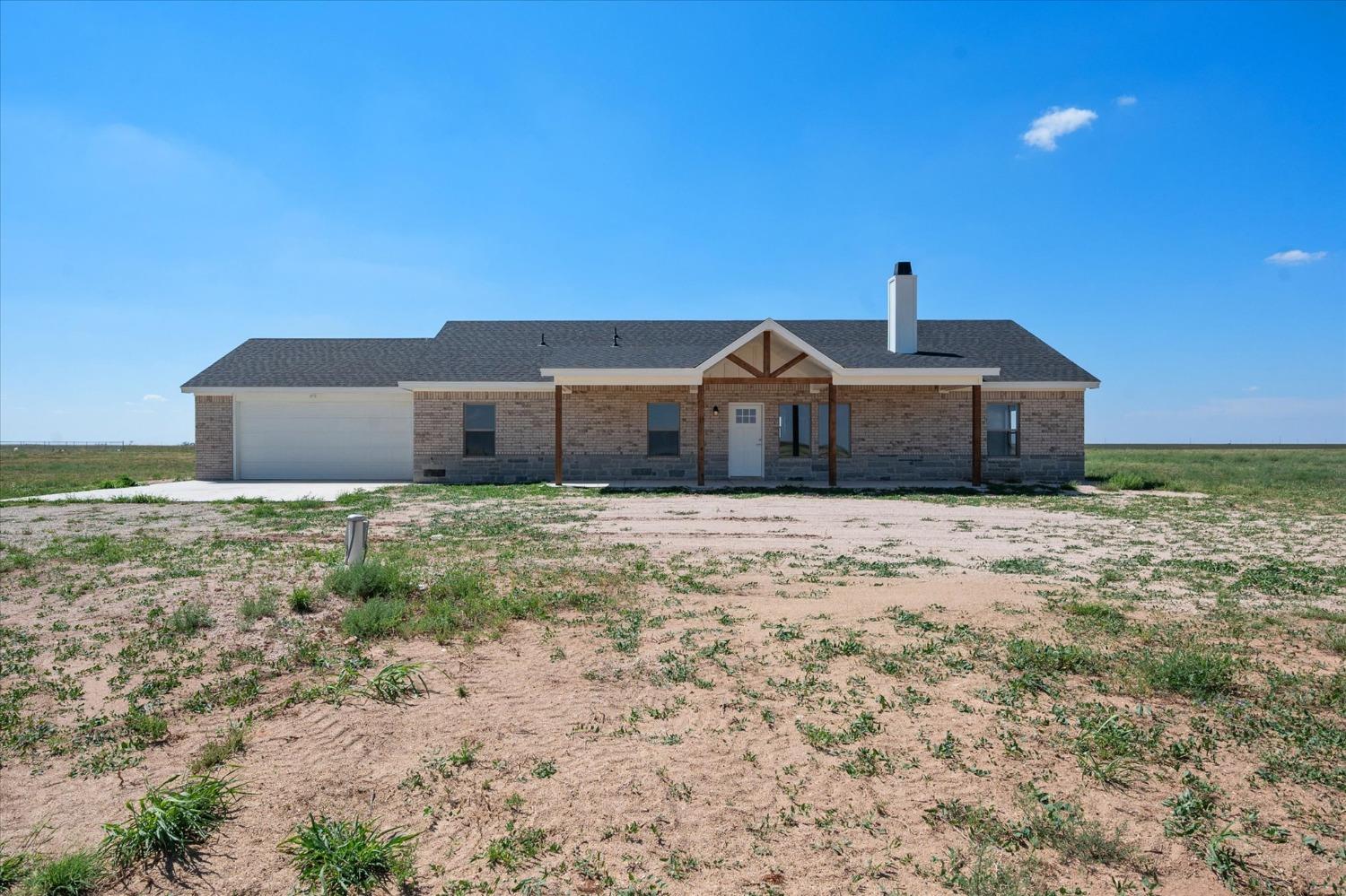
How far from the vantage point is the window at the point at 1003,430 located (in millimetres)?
21750

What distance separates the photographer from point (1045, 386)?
2130 centimetres

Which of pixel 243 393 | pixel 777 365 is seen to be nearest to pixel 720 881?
pixel 777 365

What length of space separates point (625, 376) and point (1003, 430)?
458 inches

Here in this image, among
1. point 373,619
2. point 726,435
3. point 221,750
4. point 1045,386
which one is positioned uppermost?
point 1045,386

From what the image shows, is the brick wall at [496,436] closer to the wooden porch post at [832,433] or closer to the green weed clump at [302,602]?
the wooden porch post at [832,433]

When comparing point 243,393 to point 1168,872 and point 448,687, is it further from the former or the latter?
point 1168,872

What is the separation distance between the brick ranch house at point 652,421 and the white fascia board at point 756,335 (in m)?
1.27

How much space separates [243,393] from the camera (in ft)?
73.0

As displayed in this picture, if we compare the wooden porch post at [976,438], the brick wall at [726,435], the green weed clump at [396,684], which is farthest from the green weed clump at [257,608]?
the wooden porch post at [976,438]

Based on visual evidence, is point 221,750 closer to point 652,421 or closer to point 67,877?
point 67,877

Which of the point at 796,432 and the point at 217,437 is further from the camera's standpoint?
the point at 217,437

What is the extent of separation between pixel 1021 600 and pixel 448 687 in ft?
17.4

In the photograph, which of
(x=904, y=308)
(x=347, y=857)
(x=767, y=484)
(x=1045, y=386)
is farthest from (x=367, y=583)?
(x=1045, y=386)

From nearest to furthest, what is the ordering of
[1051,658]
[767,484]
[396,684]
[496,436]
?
[396,684], [1051,658], [767,484], [496,436]
